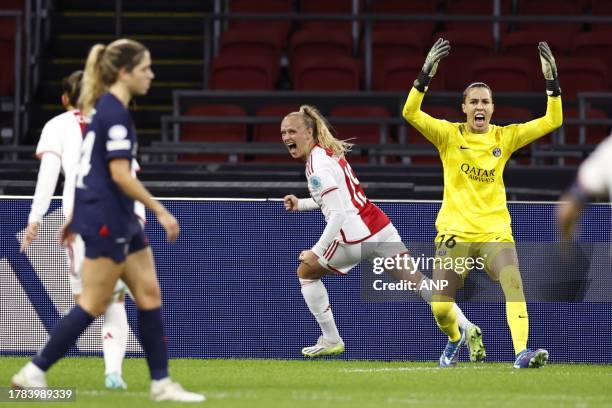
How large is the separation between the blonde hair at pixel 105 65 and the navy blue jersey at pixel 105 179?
13 cm

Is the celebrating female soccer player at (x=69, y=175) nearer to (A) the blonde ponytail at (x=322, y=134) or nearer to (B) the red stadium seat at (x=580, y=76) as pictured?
(A) the blonde ponytail at (x=322, y=134)

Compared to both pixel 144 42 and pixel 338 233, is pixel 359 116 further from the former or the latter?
pixel 338 233

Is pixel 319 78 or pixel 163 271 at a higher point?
pixel 319 78

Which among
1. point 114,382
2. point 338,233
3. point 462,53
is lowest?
point 114,382

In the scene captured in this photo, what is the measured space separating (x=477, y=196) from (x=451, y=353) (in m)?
1.10

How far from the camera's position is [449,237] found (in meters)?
8.92

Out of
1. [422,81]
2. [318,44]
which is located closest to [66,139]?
[422,81]

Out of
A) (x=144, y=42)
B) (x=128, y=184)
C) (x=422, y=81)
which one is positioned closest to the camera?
(x=128, y=184)

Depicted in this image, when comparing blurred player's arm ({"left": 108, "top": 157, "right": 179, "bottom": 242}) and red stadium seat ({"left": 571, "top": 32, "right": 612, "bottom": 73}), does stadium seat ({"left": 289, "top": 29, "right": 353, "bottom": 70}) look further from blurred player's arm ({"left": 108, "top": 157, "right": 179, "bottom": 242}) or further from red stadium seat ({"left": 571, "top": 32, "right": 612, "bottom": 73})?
blurred player's arm ({"left": 108, "top": 157, "right": 179, "bottom": 242})

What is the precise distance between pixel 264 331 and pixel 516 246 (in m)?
1.92

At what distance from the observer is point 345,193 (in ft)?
29.7

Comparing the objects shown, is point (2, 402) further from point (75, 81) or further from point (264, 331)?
point (264, 331)

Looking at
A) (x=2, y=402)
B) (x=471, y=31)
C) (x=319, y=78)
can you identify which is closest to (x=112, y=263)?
(x=2, y=402)

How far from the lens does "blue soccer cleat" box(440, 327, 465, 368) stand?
9031 mm
